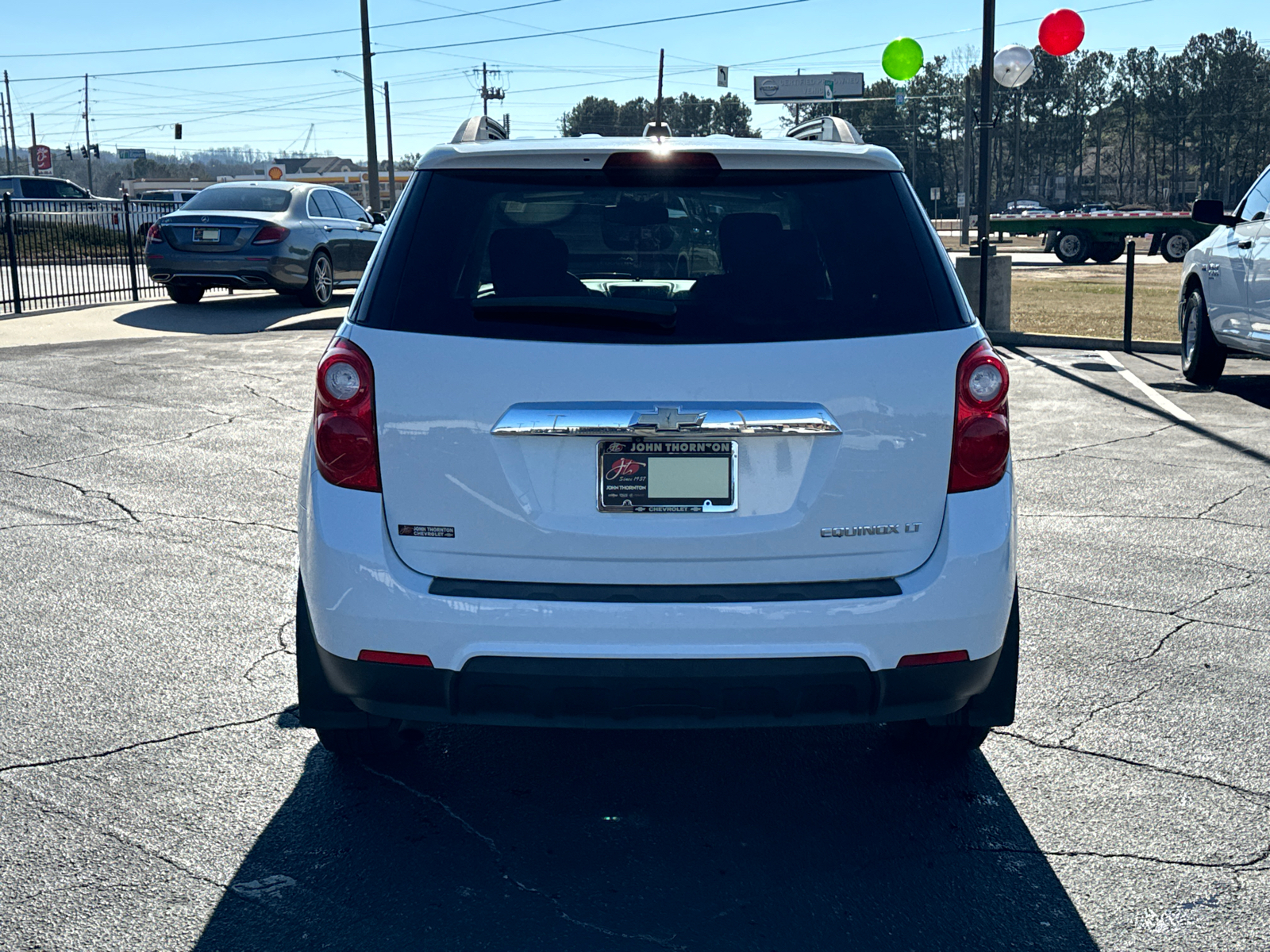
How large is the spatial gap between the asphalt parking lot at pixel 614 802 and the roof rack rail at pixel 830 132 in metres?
1.81

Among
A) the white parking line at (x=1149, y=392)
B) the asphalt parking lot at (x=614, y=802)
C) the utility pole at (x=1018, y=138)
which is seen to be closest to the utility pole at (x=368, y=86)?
the white parking line at (x=1149, y=392)

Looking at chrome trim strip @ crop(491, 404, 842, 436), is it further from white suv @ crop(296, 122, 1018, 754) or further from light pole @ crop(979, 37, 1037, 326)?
light pole @ crop(979, 37, 1037, 326)

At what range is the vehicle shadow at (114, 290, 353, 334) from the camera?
16.1 m

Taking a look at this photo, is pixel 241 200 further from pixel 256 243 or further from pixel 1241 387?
pixel 1241 387

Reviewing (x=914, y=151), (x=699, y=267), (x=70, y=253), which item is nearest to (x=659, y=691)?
(x=699, y=267)

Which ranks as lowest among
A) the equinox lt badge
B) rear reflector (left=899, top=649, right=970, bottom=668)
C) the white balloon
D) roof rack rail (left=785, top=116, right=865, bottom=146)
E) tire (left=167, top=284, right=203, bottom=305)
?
rear reflector (left=899, top=649, right=970, bottom=668)

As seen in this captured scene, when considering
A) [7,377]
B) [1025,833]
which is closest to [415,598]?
[1025,833]

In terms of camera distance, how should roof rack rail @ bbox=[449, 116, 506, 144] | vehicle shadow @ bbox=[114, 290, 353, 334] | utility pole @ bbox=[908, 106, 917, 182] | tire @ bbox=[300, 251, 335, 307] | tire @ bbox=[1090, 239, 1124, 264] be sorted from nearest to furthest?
1. roof rack rail @ bbox=[449, 116, 506, 144]
2. vehicle shadow @ bbox=[114, 290, 353, 334]
3. tire @ bbox=[300, 251, 335, 307]
4. tire @ bbox=[1090, 239, 1124, 264]
5. utility pole @ bbox=[908, 106, 917, 182]

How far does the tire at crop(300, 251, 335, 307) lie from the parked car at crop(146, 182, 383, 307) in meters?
0.01

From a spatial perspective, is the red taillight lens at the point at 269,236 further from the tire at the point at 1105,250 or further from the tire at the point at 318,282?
the tire at the point at 1105,250

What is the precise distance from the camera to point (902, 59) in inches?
777

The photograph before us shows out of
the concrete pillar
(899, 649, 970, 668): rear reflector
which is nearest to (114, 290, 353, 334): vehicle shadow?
the concrete pillar

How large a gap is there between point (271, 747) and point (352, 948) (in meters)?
1.20

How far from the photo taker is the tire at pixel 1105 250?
1453 inches
